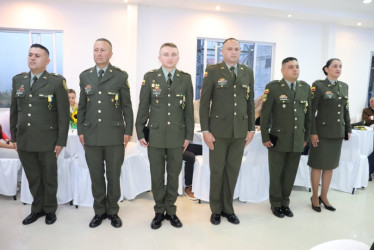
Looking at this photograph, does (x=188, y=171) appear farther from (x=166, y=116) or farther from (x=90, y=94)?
(x=90, y=94)

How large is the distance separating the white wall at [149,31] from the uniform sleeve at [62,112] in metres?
3.33

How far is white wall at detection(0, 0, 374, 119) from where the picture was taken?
573 cm

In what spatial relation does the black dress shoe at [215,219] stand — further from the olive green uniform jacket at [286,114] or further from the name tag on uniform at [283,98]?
the name tag on uniform at [283,98]

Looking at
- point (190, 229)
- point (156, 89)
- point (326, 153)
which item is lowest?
point (190, 229)

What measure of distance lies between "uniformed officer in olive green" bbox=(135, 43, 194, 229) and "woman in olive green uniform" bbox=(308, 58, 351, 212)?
146 cm

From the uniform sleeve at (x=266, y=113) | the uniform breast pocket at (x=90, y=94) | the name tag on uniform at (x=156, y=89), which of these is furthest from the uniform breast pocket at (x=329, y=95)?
the uniform breast pocket at (x=90, y=94)

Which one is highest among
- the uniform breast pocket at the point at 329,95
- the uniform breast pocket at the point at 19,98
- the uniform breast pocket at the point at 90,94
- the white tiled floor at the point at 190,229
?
the uniform breast pocket at the point at 329,95

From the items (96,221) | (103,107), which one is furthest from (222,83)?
(96,221)

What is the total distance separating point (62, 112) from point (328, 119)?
272cm

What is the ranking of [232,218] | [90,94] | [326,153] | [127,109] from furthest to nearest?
[326,153]
[232,218]
[127,109]
[90,94]

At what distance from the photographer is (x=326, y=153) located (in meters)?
3.16

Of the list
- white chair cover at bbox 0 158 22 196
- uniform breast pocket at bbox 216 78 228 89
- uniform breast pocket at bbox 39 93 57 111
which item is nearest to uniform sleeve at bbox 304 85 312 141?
uniform breast pocket at bbox 216 78 228 89

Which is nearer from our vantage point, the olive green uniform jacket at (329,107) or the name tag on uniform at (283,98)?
the name tag on uniform at (283,98)

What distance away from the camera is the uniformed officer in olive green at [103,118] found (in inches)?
99.8
